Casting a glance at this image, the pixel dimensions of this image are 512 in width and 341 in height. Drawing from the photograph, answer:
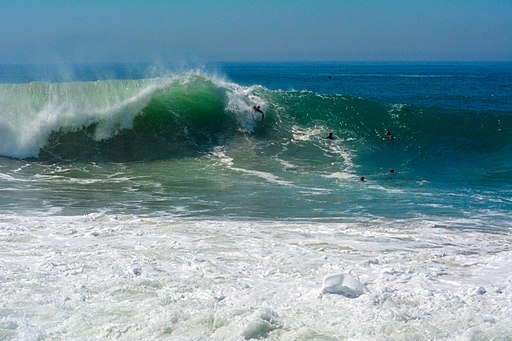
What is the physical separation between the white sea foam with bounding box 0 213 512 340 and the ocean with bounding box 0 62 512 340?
0.03 meters

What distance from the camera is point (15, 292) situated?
20.7ft

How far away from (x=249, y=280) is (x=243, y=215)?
143 inches

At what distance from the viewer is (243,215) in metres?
10.5

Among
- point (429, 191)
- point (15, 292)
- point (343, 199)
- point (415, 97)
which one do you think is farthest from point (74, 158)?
point (415, 97)

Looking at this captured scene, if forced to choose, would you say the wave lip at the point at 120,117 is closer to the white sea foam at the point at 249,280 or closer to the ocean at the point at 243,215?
the ocean at the point at 243,215

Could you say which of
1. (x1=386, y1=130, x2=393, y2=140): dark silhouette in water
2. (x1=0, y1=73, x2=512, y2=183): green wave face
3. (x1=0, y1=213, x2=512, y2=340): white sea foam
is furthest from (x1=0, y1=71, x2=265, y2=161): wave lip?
(x1=0, y1=213, x2=512, y2=340): white sea foam

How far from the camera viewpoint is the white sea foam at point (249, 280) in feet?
18.2

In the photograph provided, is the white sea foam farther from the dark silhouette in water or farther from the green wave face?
the dark silhouette in water

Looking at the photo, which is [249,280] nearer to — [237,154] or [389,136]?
[237,154]

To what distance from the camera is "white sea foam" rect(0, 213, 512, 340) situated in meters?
5.54

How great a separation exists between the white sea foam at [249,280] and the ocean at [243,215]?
25 millimetres

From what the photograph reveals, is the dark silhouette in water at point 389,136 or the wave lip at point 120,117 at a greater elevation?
the wave lip at point 120,117

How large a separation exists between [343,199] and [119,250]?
5.57 meters

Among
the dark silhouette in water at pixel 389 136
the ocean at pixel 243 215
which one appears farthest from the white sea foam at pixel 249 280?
the dark silhouette in water at pixel 389 136
